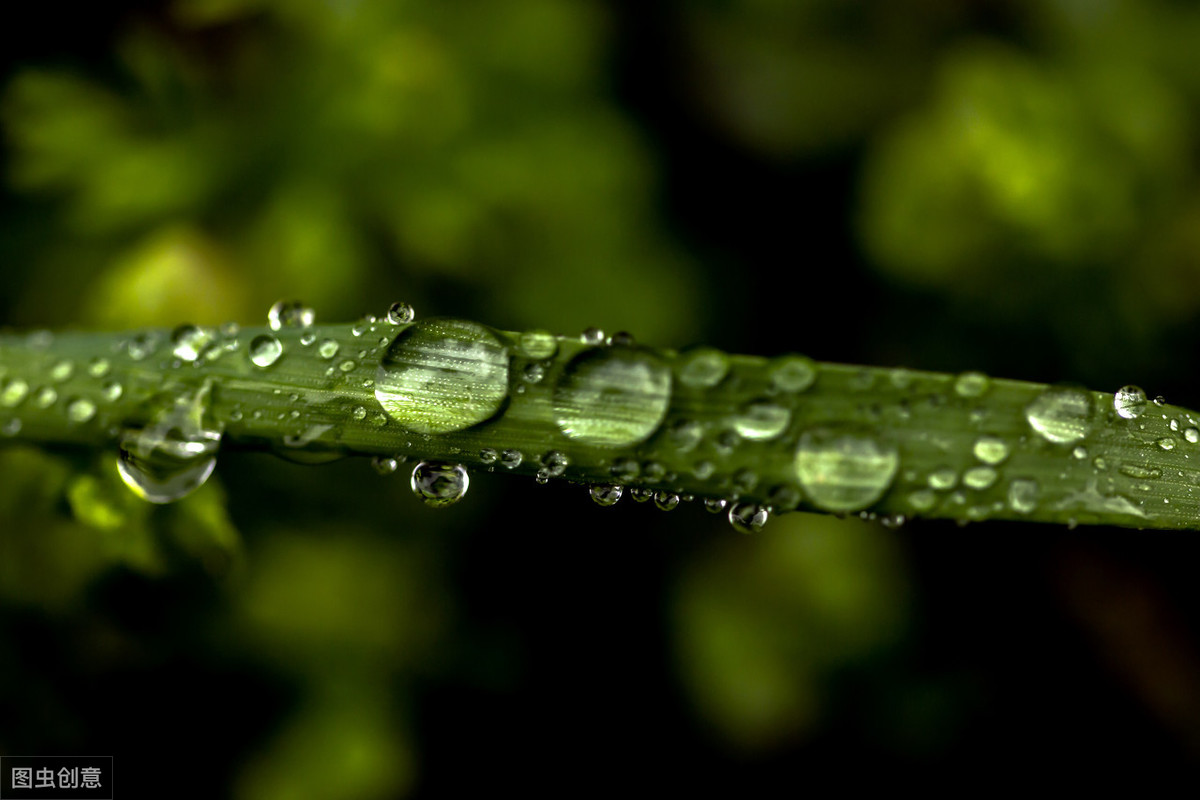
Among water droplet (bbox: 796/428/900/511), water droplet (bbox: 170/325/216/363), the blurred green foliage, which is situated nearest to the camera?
water droplet (bbox: 796/428/900/511)

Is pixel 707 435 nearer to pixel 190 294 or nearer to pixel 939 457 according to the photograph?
pixel 939 457

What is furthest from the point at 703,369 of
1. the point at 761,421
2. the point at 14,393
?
the point at 14,393

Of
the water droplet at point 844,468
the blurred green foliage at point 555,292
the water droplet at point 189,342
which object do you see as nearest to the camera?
the water droplet at point 844,468

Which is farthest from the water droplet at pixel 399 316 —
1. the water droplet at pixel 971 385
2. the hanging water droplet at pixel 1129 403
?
the hanging water droplet at pixel 1129 403

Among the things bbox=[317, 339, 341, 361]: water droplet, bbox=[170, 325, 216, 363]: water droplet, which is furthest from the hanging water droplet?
bbox=[170, 325, 216, 363]: water droplet

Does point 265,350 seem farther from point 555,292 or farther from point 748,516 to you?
point 555,292

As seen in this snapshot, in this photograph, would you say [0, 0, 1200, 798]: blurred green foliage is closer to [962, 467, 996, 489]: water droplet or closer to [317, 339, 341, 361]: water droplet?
[317, 339, 341, 361]: water droplet

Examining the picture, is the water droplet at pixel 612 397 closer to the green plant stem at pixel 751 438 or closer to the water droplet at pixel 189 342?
the green plant stem at pixel 751 438
